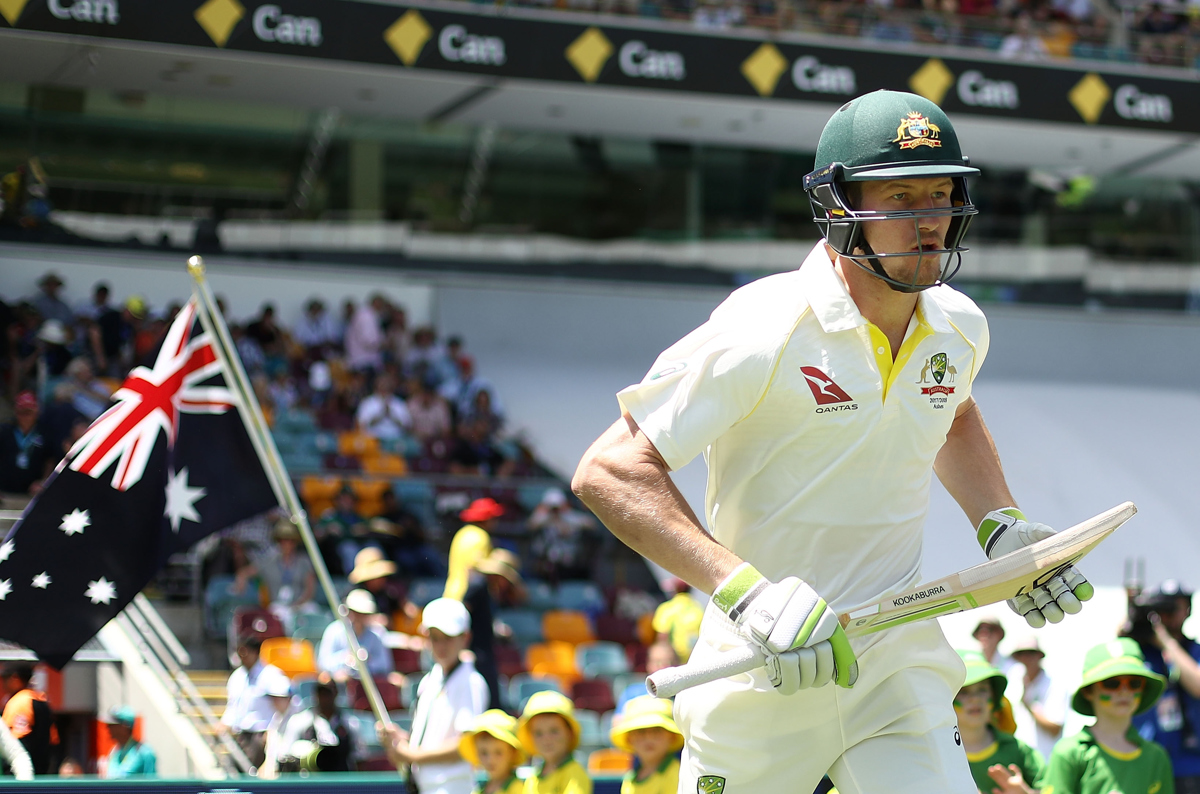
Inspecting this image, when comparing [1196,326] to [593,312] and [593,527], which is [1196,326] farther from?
[593,527]

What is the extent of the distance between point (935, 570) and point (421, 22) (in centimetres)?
860

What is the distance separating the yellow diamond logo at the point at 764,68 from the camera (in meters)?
18.2

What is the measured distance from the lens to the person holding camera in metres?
6.27

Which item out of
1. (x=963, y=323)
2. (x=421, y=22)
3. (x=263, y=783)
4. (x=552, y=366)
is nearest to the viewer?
(x=963, y=323)

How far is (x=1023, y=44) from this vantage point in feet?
63.9

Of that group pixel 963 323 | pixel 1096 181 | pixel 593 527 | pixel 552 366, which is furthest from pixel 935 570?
pixel 963 323

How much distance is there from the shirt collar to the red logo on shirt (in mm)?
103

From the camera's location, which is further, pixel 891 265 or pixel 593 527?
pixel 593 527

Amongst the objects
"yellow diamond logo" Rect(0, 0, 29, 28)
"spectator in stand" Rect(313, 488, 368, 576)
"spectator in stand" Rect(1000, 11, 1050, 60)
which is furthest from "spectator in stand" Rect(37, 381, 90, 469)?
"spectator in stand" Rect(1000, 11, 1050, 60)

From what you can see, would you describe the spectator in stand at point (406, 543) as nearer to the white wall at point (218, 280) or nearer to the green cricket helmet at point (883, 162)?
the white wall at point (218, 280)

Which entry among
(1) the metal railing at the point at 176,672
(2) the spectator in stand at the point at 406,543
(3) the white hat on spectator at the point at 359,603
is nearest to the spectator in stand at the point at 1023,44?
(2) the spectator in stand at the point at 406,543

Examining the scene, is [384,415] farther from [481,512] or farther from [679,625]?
[679,625]

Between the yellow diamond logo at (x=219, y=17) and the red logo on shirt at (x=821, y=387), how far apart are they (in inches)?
564

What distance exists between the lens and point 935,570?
15.5 meters
